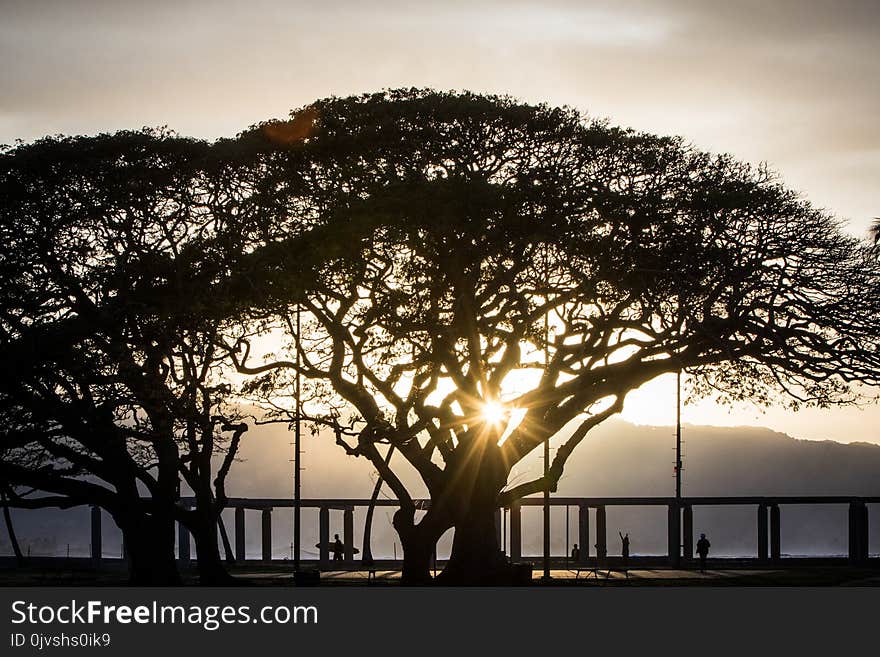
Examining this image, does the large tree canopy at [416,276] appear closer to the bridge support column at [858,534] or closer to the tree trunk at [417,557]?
the tree trunk at [417,557]

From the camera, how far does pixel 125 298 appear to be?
39156 millimetres

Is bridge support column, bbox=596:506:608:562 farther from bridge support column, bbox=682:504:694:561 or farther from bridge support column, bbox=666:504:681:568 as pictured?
bridge support column, bbox=682:504:694:561

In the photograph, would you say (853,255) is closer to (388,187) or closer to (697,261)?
(697,261)

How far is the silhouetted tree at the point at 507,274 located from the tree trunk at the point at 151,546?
7818 mm

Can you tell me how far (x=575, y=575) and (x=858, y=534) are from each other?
19872 millimetres

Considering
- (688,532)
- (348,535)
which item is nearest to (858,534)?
(688,532)

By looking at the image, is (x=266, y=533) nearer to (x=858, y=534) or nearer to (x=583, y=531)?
(x=583, y=531)

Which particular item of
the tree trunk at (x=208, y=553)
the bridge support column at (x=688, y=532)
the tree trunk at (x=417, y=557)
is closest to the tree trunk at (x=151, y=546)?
the tree trunk at (x=208, y=553)

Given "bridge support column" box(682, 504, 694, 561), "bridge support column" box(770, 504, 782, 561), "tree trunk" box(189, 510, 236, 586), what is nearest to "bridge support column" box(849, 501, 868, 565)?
"bridge support column" box(770, 504, 782, 561)

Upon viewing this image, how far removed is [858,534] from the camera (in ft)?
215

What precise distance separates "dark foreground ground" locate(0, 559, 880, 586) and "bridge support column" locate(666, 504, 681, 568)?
5.24ft

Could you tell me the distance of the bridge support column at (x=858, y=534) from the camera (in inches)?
2547

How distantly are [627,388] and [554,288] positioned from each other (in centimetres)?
488
